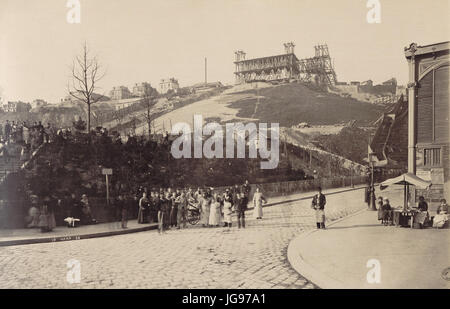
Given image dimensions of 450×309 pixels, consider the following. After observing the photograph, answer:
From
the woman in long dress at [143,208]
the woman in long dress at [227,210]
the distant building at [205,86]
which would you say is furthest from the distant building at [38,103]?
the woman in long dress at [227,210]

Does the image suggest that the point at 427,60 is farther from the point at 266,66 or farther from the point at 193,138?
the point at 193,138

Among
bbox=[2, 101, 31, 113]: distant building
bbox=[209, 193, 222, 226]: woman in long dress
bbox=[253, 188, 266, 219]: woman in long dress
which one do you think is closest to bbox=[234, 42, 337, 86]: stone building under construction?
bbox=[209, 193, 222, 226]: woman in long dress

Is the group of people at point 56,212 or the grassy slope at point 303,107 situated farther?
the group of people at point 56,212

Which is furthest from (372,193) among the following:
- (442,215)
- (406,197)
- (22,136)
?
(22,136)

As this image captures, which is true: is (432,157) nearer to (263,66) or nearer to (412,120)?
(412,120)

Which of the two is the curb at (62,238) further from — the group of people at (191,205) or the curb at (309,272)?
the curb at (309,272)

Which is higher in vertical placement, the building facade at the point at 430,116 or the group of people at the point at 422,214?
the building facade at the point at 430,116
